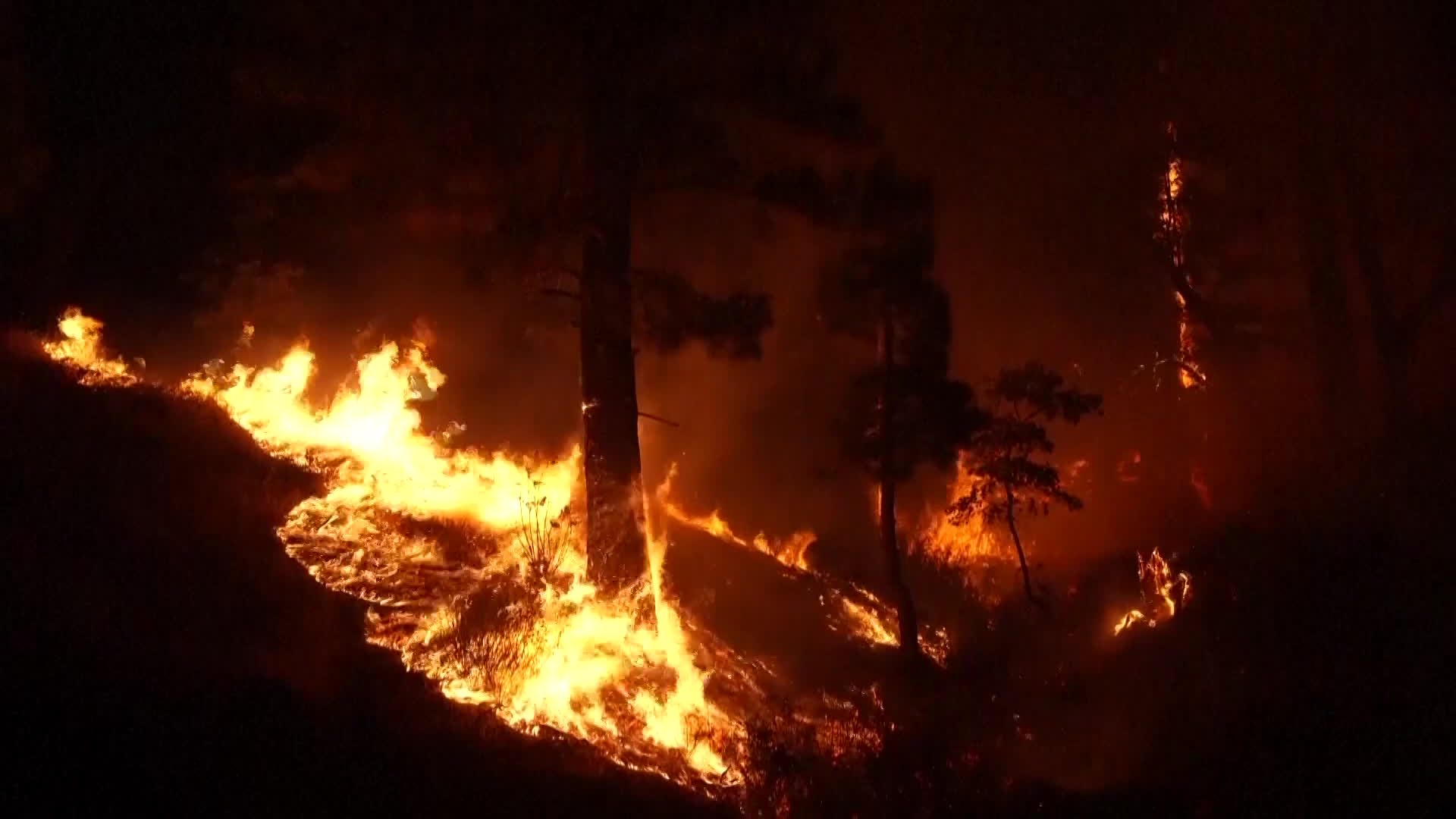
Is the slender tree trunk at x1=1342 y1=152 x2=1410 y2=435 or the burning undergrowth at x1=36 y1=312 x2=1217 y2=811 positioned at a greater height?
the slender tree trunk at x1=1342 y1=152 x2=1410 y2=435

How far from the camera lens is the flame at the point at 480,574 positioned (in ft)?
27.1

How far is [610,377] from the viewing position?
11.6 metres

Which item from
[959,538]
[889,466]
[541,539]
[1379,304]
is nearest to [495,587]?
[541,539]

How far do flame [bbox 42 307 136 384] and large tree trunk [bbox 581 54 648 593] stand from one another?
6230 millimetres

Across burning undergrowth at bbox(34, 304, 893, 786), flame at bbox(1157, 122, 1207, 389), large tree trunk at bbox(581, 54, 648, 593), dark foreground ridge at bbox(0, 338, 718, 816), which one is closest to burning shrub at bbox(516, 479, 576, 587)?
burning undergrowth at bbox(34, 304, 893, 786)

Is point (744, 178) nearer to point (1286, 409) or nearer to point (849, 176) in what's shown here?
point (849, 176)

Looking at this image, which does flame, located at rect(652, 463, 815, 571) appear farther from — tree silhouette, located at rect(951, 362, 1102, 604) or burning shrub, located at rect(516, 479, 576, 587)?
burning shrub, located at rect(516, 479, 576, 587)

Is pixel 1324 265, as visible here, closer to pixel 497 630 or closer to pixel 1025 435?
pixel 1025 435

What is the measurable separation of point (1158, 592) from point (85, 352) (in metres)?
17.4

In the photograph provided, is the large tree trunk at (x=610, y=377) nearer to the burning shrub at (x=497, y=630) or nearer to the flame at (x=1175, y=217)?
the burning shrub at (x=497, y=630)

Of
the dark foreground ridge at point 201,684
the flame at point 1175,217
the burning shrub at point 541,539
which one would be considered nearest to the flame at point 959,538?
the flame at point 1175,217

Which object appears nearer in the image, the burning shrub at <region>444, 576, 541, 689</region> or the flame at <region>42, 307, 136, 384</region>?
the burning shrub at <region>444, 576, 541, 689</region>

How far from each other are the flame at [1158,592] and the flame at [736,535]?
555cm

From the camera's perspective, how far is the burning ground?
580 centimetres
